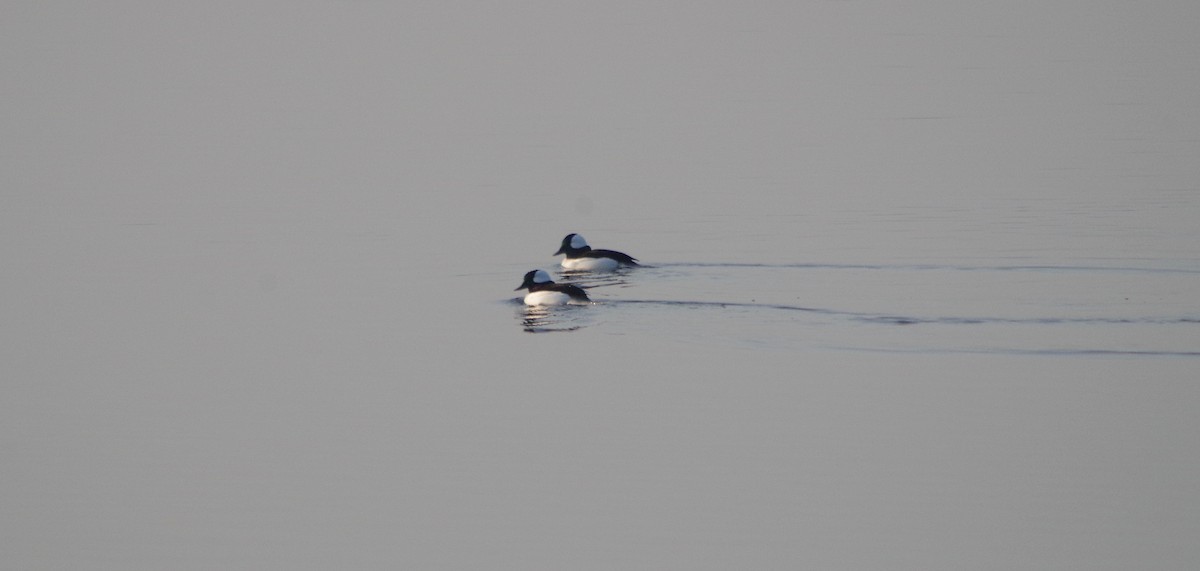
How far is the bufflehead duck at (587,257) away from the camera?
26531mm

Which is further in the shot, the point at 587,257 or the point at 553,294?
the point at 587,257

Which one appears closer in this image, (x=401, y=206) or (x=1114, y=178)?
(x=401, y=206)

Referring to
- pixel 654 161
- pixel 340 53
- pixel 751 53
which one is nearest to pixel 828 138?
pixel 654 161

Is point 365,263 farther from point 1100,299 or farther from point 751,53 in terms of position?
point 751,53

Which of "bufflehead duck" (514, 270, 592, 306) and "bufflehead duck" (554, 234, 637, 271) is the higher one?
"bufflehead duck" (554, 234, 637, 271)

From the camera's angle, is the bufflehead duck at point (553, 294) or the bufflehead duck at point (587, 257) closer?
the bufflehead duck at point (553, 294)

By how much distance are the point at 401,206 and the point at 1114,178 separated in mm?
13238

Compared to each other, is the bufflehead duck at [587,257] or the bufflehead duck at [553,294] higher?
the bufflehead duck at [587,257]

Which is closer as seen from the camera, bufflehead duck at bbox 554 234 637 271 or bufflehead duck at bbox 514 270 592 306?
bufflehead duck at bbox 514 270 592 306

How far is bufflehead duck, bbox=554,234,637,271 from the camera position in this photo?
26.5 meters

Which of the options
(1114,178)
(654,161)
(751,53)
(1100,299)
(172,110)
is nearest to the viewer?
(1100,299)

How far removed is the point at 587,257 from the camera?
26.8m

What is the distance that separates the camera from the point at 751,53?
219 feet

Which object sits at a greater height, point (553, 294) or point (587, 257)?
point (587, 257)
